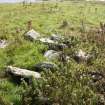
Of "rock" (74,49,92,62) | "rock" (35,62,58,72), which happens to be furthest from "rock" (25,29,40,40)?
"rock" (35,62,58,72)

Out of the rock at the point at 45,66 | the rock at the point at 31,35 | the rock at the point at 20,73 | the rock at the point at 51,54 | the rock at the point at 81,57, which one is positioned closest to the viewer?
the rock at the point at 20,73

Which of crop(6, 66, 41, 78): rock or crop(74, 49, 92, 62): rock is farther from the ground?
crop(74, 49, 92, 62): rock

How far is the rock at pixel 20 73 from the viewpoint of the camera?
12.7 meters

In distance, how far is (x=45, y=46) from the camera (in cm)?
1596

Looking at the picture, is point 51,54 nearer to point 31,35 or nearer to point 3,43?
point 31,35

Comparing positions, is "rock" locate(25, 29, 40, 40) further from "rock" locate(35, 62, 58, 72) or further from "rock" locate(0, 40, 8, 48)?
"rock" locate(35, 62, 58, 72)

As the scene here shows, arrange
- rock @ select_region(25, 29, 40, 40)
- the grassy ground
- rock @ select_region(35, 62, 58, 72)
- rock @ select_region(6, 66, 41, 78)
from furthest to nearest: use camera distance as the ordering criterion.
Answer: rock @ select_region(25, 29, 40, 40) → the grassy ground → rock @ select_region(35, 62, 58, 72) → rock @ select_region(6, 66, 41, 78)

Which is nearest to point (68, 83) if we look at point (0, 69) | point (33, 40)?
point (0, 69)

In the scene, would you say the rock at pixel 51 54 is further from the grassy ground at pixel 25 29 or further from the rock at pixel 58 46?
the rock at pixel 58 46

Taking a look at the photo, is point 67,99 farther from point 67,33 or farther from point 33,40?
point 67,33

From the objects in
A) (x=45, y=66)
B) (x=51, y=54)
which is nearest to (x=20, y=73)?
(x=45, y=66)

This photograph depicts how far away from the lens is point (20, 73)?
42.1 ft

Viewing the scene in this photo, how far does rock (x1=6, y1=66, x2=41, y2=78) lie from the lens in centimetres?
1270

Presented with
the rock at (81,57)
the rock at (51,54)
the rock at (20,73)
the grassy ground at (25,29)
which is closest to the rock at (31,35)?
the grassy ground at (25,29)
